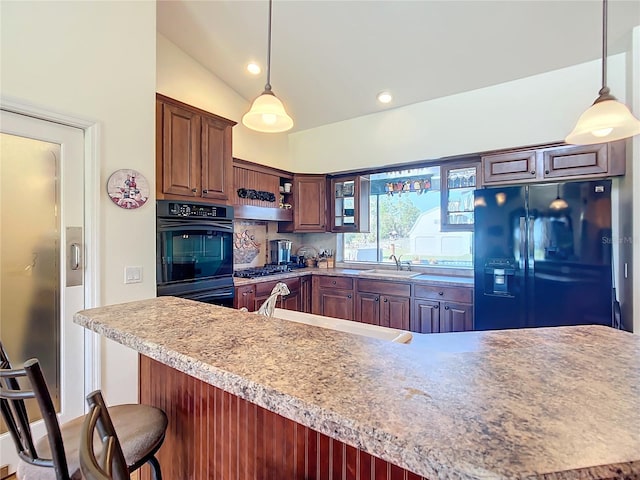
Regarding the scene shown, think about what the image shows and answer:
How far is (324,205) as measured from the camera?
14.6 feet

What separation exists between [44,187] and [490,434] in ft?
8.21

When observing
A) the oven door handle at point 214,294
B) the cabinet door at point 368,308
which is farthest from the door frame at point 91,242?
the cabinet door at point 368,308

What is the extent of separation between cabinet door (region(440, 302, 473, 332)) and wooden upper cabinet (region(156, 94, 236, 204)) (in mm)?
2536

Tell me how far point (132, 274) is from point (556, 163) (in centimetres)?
365

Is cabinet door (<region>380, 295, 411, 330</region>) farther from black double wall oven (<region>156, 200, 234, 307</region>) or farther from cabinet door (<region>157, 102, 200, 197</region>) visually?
cabinet door (<region>157, 102, 200, 197</region>)

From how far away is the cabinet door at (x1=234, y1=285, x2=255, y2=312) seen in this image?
3223mm

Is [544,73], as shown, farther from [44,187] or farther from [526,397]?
[44,187]

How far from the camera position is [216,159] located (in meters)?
3.06

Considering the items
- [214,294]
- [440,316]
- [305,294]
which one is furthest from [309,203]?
[440,316]

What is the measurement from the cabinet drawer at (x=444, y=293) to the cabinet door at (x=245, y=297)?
1784mm

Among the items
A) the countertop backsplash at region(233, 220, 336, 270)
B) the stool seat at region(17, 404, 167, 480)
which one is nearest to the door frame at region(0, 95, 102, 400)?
the stool seat at region(17, 404, 167, 480)

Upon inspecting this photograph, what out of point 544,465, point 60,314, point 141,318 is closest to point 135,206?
point 60,314

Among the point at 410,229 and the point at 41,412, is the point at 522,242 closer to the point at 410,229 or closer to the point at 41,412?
the point at 410,229

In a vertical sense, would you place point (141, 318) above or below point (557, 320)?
above
